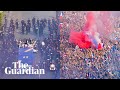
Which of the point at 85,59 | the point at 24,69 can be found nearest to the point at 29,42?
the point at 24,69

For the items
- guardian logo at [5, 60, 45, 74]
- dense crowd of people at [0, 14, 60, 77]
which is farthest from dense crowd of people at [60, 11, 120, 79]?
Result: guardian logo at [5, 60, 45, 74]

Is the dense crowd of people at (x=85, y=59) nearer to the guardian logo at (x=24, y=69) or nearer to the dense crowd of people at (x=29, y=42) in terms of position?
the dense crowd of people at (x=29, y=42)

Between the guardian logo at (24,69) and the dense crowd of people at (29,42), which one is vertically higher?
the dense crowd of people at (29,42)

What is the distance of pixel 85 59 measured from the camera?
3391 mm

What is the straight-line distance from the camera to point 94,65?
11.1 feet

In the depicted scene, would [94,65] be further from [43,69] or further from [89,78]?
[43,69]

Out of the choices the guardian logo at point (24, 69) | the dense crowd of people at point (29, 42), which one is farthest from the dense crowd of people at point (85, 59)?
the guardian logo at point (24, 69)

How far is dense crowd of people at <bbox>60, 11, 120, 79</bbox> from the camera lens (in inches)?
133

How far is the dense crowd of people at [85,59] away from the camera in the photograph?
337cm

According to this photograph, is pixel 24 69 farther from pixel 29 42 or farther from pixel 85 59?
pixel 85 59

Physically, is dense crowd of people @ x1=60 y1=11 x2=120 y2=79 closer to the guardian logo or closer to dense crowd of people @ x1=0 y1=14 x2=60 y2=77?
dense crowd of people @ x1=0 y1=14 x2=60 y2=77
